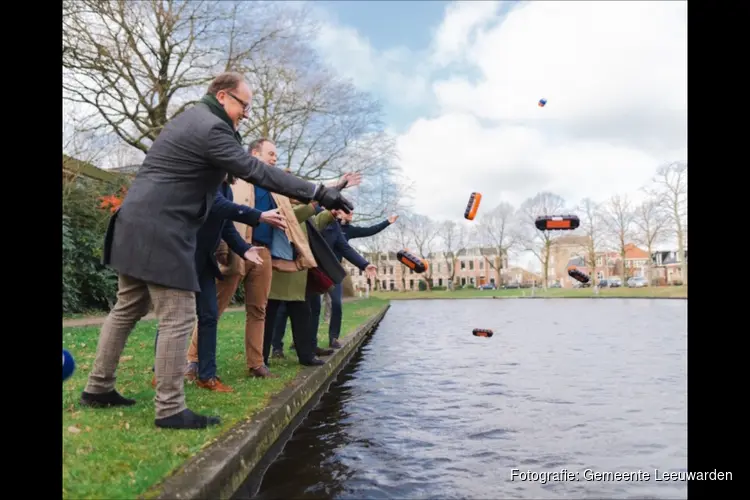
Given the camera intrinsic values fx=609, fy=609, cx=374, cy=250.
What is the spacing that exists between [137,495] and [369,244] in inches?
1859

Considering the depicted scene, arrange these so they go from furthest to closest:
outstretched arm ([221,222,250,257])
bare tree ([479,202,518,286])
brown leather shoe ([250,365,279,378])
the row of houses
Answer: the row of houses < bare tree ([479,202,518,286]) < brown leather shoe ([250,365,279,378]) < outstretched arm ([221,222,250,257])

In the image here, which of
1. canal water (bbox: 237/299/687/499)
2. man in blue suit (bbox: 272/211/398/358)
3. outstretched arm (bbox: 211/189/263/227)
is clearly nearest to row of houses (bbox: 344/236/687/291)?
man in blue suit (bbox: 272/211/398/358)

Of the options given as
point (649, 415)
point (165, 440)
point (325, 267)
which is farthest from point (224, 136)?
point (649, 415)

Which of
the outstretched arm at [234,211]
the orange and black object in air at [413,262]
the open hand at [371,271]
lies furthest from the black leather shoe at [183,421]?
the orange and black object in air at [413,262]

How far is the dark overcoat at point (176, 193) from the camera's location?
12.1 ft

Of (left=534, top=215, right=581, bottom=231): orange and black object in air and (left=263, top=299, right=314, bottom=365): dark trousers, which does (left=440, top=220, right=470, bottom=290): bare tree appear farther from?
(left=263, top=299, right=314, bottom=365): dark trousers

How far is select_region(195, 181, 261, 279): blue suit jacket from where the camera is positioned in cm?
484

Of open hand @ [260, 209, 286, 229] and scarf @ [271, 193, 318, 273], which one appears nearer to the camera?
open hand @ [260, 209, 286, 229]

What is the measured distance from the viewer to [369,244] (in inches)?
1962

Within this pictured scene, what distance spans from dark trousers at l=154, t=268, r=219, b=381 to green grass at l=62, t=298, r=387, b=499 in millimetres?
195

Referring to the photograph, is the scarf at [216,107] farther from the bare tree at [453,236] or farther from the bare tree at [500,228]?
the bare tree at [453,236]

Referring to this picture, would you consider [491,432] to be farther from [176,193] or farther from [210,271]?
[176,193]

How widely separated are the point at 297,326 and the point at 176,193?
322 centimetres
